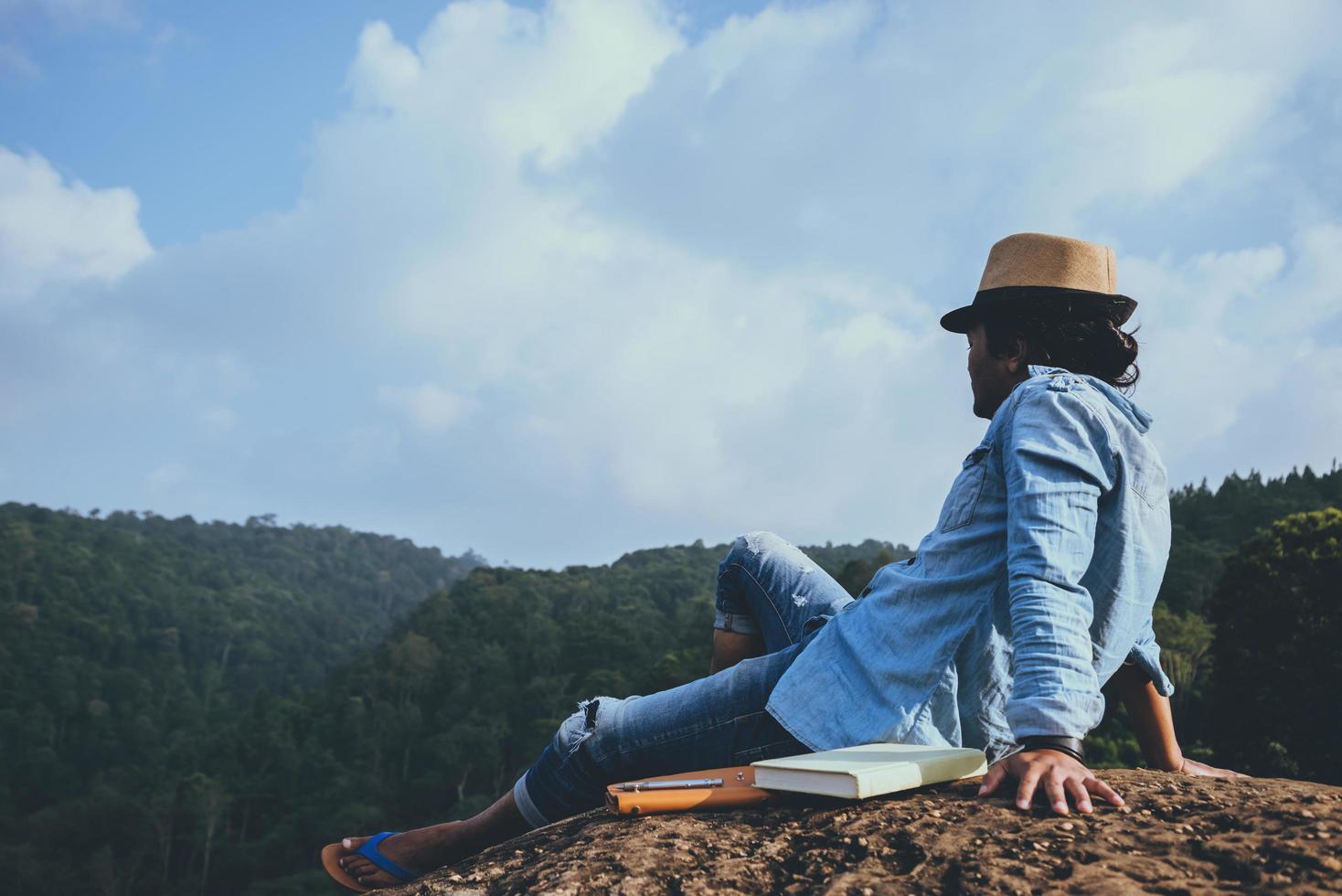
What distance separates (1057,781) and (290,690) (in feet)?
281

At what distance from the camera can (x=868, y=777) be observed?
6.96ft

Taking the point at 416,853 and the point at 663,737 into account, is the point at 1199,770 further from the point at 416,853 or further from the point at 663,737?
the point at 416,853

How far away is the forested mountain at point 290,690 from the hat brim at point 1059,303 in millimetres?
26360

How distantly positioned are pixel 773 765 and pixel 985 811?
1.50 feet

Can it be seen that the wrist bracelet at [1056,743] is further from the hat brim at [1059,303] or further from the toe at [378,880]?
the toe at [378,880]

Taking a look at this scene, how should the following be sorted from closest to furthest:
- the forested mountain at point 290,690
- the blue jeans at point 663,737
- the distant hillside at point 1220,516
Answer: the blue jeans at point 663,737, the distant hillside at point 1220,516, the forested mountain at point 290,690

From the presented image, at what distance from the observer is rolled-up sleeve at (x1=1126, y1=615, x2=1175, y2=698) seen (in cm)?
305

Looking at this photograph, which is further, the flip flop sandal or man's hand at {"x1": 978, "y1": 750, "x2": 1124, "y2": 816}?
the flip flop sandal

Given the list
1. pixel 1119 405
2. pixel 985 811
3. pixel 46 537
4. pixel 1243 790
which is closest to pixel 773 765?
pixel 985 811

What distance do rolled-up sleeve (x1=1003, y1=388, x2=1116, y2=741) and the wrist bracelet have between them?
0.01 meters

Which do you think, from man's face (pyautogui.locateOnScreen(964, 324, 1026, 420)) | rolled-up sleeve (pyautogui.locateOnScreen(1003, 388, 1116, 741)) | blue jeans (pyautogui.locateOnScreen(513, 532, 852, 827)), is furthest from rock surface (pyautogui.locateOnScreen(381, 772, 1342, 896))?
man's face (pyautogui.locateOnScreen(964, 324, 1026, 420))

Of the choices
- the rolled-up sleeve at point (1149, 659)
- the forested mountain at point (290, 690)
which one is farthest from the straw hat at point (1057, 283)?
→ the forested mountain at point (290, 690)

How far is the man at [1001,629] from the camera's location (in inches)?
85.0

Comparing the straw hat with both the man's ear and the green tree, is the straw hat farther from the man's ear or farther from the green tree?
the green tree
